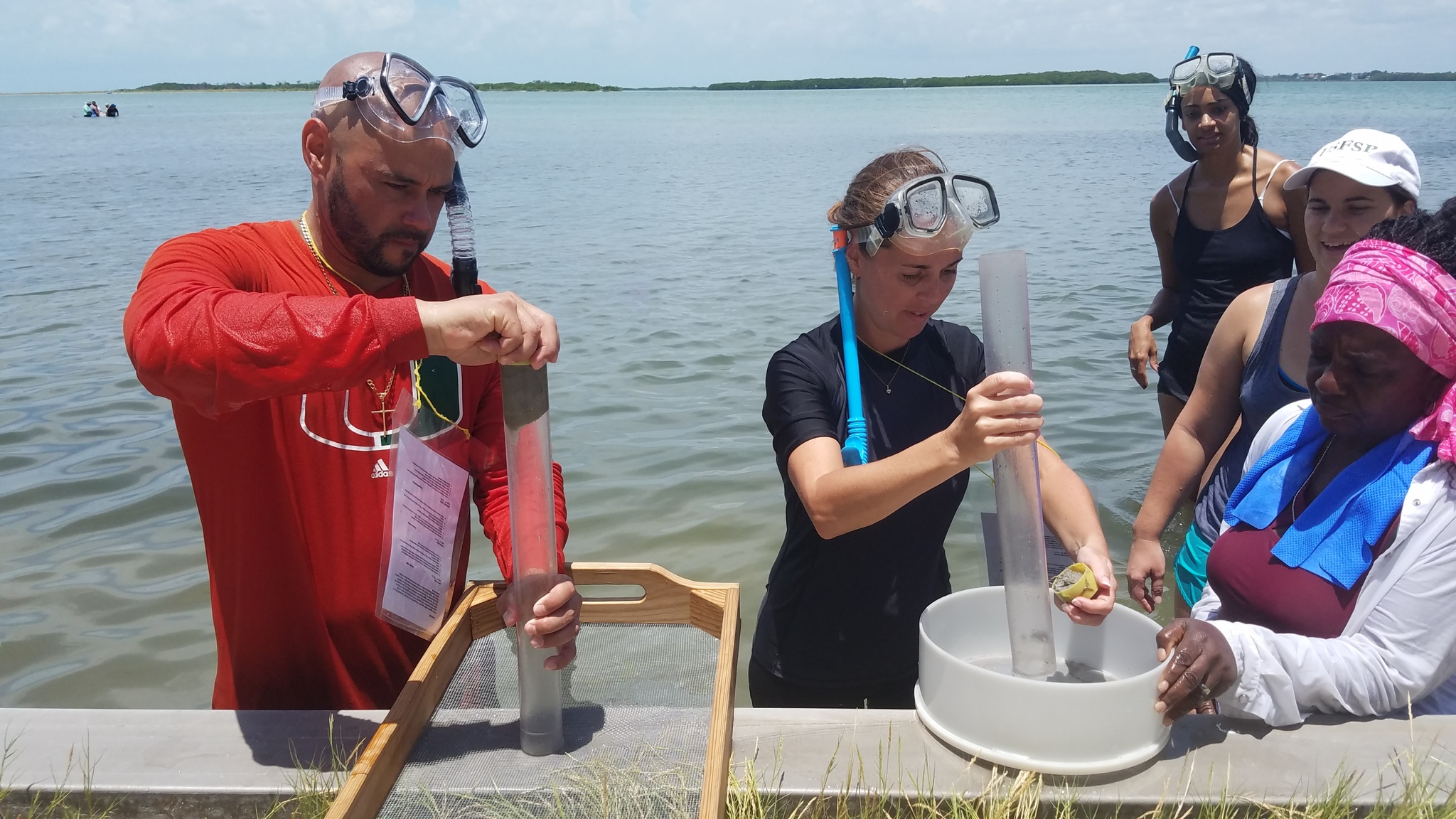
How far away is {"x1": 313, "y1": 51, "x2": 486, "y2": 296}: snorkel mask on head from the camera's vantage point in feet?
7.03

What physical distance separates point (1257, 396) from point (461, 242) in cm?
217

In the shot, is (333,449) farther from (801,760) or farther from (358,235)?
(801,760)

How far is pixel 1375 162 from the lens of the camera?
2982mm

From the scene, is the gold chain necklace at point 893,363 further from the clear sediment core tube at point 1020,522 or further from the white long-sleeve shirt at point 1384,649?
the white long-sleeve shirt at point 1384,649

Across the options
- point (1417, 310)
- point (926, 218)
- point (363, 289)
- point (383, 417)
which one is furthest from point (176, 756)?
point (1417, 310)

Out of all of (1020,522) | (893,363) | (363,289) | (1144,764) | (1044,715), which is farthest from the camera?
(893,363)

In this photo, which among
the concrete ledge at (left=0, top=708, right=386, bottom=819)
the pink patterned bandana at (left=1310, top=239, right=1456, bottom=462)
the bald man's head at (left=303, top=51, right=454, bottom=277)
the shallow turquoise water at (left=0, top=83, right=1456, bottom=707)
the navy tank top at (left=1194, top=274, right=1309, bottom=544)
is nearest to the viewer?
the concrete ledge at (left=0, top=708, right=386, bottom=819)

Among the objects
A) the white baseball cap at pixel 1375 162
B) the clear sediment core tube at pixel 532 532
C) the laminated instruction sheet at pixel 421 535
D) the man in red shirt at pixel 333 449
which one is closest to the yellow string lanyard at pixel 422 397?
the man in red shirt at pixel 333 449

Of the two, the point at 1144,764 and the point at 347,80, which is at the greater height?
the point at 347,80

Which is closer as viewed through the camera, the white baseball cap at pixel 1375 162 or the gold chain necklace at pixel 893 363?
the gold chain necklace at pixel 893 363

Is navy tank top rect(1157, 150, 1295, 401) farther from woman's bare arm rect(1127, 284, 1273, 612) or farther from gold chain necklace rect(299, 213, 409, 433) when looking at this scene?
gold chain necklace rect(299, 213, 409, 433)

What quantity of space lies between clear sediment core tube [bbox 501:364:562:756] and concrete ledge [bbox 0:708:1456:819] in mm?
345

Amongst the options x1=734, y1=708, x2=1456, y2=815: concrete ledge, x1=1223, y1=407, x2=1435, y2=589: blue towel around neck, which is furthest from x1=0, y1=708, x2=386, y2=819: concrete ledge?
x1=1223, y1=407, x2=1435, y2=589: blue towel around neck

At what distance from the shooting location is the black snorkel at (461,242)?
2150mm
